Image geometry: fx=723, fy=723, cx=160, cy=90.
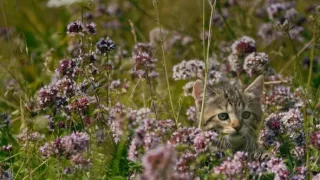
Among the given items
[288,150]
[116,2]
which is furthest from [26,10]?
[288,150]

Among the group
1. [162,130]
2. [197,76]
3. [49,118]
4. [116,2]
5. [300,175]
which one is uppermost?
[116,2]

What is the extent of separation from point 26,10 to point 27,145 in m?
5.42

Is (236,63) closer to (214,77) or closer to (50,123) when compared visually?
(214,77)

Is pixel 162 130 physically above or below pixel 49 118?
below

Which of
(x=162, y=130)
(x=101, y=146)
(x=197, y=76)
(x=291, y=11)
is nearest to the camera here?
(x=162, y=130)

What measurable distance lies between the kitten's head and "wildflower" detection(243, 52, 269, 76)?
356 millimetres

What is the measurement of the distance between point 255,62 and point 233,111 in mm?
646

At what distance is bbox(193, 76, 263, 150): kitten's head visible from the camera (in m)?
4.97

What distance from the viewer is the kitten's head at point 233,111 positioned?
4969mm

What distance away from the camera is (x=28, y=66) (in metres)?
7.91

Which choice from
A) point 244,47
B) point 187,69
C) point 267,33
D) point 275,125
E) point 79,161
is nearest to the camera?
point 79,161

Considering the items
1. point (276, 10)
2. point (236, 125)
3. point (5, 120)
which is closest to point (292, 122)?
point (236, 125)

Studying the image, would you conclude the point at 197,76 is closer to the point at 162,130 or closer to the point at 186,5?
the point at 162,130

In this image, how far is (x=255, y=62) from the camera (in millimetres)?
5629
